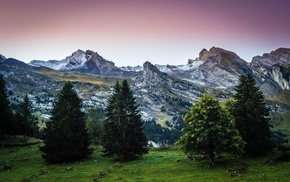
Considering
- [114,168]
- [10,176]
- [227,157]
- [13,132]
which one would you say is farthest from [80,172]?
[13,132]

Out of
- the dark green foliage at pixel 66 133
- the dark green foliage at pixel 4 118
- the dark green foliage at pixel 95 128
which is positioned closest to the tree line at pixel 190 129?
the dark green foliage at pixel 66 133

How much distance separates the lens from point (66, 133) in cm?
6344

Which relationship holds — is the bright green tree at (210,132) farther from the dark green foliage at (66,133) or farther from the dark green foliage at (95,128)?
the dark green foliage at (95,128)

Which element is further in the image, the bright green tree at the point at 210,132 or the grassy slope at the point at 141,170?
the bright green tree at the point at 210,132

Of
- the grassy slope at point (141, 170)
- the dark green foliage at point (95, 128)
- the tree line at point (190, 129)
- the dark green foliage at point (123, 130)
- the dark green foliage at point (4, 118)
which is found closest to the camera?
the grassy slope at point (141, 170)

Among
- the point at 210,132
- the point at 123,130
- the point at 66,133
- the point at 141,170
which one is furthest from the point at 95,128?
the point at 210,132

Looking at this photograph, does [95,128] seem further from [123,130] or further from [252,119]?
[252,119]

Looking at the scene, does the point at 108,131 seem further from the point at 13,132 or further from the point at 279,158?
the point at 13,132

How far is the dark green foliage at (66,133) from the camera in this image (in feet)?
203

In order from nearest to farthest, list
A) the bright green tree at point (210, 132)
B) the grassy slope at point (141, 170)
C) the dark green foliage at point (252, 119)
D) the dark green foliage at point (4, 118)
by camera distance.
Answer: the grassy slope at point (141, 170) → the bright green tree at point (210, 132) → the dark green foliage at point (252, 119) → the dark green foliage at point (4, 118)

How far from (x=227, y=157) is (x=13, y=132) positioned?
69793mm

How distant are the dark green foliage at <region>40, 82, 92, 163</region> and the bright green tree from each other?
75.6 feet

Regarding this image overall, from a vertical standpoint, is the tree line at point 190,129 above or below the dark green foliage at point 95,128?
above

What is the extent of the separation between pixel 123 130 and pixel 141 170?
14673 mm
